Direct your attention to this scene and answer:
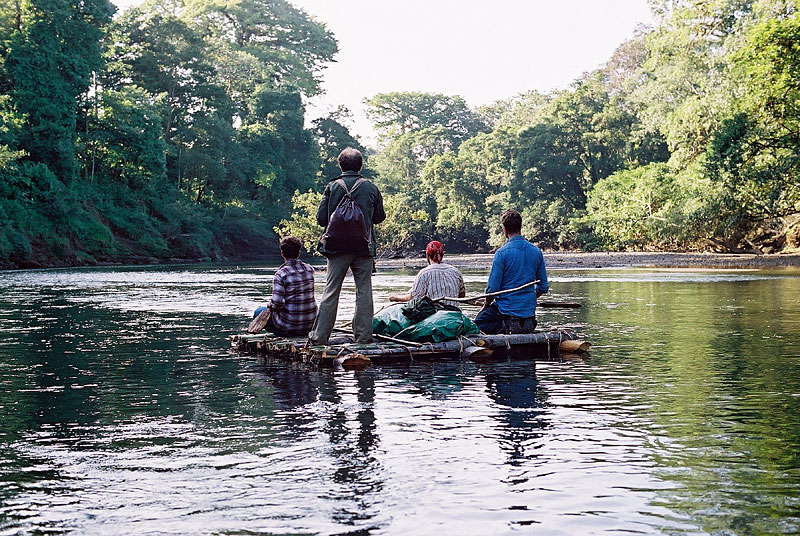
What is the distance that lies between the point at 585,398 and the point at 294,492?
359 centimetres

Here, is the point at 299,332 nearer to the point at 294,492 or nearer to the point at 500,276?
the point at 500,276

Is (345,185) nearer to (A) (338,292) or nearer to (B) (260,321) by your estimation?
(A) (338,292)

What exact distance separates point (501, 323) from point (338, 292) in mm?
2173

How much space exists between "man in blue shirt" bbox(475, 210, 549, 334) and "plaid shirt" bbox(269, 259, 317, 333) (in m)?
2.09

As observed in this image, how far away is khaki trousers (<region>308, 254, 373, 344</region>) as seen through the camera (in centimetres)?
979

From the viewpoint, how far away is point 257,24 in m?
85.2

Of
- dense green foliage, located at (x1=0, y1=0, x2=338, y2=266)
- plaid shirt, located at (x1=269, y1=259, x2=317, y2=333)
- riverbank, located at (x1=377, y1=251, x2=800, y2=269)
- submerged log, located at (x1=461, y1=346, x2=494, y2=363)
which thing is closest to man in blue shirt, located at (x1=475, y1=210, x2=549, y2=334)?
submerged log, located at (x1=461, y1=346, x2=494, y2=363)

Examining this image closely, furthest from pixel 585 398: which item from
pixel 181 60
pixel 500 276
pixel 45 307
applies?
pixel 181 60

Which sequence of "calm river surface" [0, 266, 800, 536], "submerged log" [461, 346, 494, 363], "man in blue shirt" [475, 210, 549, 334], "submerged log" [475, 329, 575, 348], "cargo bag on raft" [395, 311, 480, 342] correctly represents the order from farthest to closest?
"man in blue shirt" [475, 210, 549, 334] → "cargo bag on raft" [395, 311, 480, 342] → "submerged log" [475, 329, 575, 348] → "submerged log" [461, 346, 494, 363] → "calm river surface" [0, 266, 800, 536]

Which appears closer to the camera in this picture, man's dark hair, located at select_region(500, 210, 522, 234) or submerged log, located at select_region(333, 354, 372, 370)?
submerged log, located at select_region(333, 354, 372, 370)

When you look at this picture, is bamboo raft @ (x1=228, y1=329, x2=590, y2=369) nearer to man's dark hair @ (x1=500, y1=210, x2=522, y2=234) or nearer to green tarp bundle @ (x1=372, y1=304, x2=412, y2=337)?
green tarp bundle @ (x1=372, y1=304, x2=412, y2=337)

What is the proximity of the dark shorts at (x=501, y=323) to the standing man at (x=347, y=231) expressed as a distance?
1.65 m

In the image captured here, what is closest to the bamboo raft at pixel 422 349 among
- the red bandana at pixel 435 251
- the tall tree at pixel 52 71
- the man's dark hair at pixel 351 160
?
the red bandana at pixel 435 251

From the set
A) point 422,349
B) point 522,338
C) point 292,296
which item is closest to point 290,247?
point 292,296
